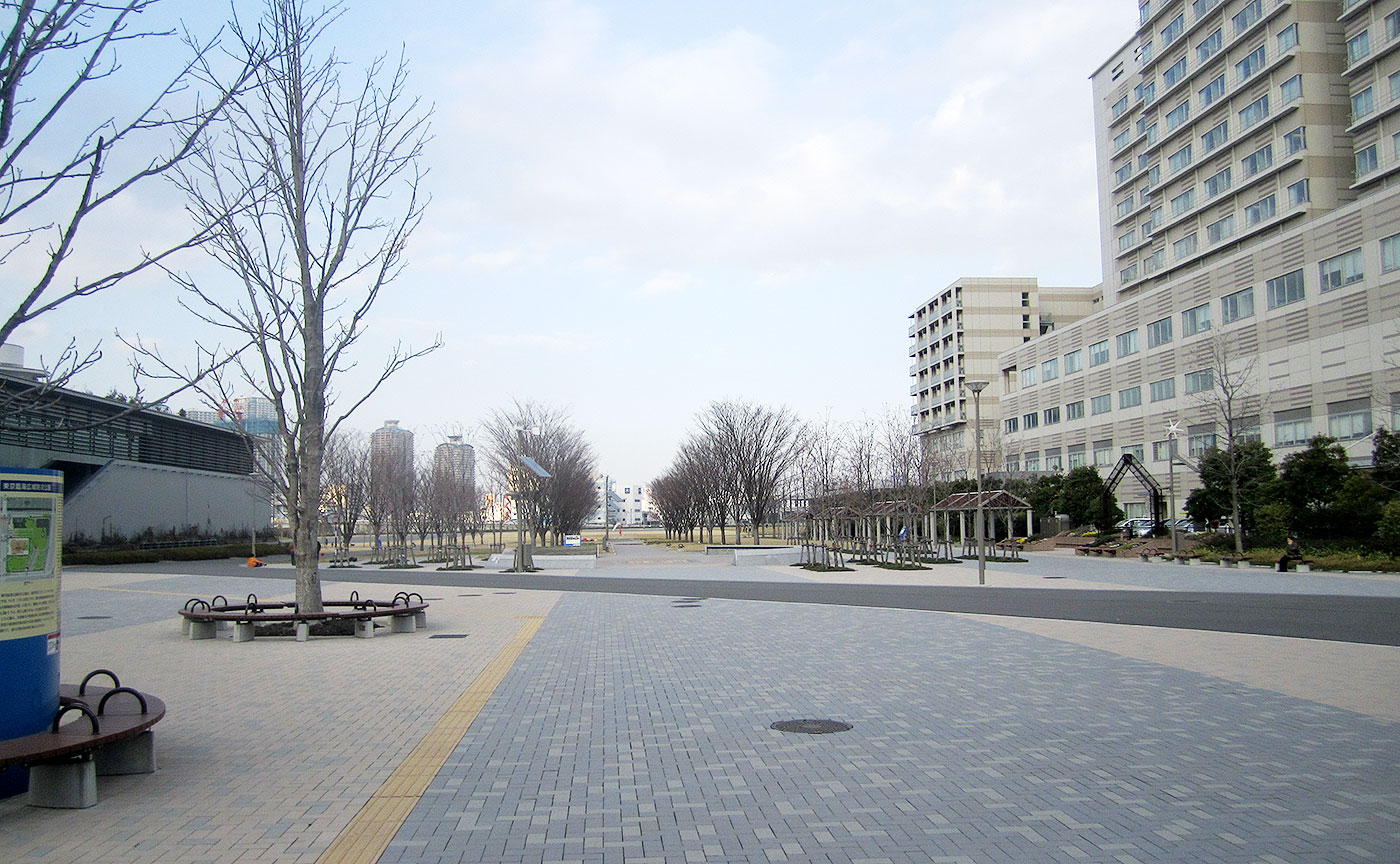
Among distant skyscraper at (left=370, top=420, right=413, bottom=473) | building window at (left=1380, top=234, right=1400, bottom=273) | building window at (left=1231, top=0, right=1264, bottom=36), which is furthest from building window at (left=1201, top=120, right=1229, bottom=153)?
distant skyscraper at (left=370, top=420, right=413, bottom=473)

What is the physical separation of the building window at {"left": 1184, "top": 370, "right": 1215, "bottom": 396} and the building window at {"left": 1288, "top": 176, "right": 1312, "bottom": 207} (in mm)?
11397

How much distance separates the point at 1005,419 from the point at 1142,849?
83.5 m

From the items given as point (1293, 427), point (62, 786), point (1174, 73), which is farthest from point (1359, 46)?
point (62, 786)

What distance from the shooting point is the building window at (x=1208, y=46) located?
2467 inches

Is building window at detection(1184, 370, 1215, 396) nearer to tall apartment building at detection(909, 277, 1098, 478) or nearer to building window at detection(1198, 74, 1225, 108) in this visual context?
building window at detection(1198, 74, 1225, 108)

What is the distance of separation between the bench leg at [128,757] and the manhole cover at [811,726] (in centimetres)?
479

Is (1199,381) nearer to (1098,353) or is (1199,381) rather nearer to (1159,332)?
(1159,332)

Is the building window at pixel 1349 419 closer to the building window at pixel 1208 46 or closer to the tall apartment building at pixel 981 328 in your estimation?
the building window at pixel 1208 46

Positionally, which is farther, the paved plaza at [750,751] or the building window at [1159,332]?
the building window at [1159,332]

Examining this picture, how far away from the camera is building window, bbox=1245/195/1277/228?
59056 millimetres

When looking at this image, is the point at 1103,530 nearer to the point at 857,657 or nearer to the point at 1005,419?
the point at 1005,419

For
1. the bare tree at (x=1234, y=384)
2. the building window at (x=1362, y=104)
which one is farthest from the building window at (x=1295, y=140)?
the bare tree at (x=1234, y=384)

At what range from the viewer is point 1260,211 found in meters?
60.2

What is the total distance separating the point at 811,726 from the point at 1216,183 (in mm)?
67570
